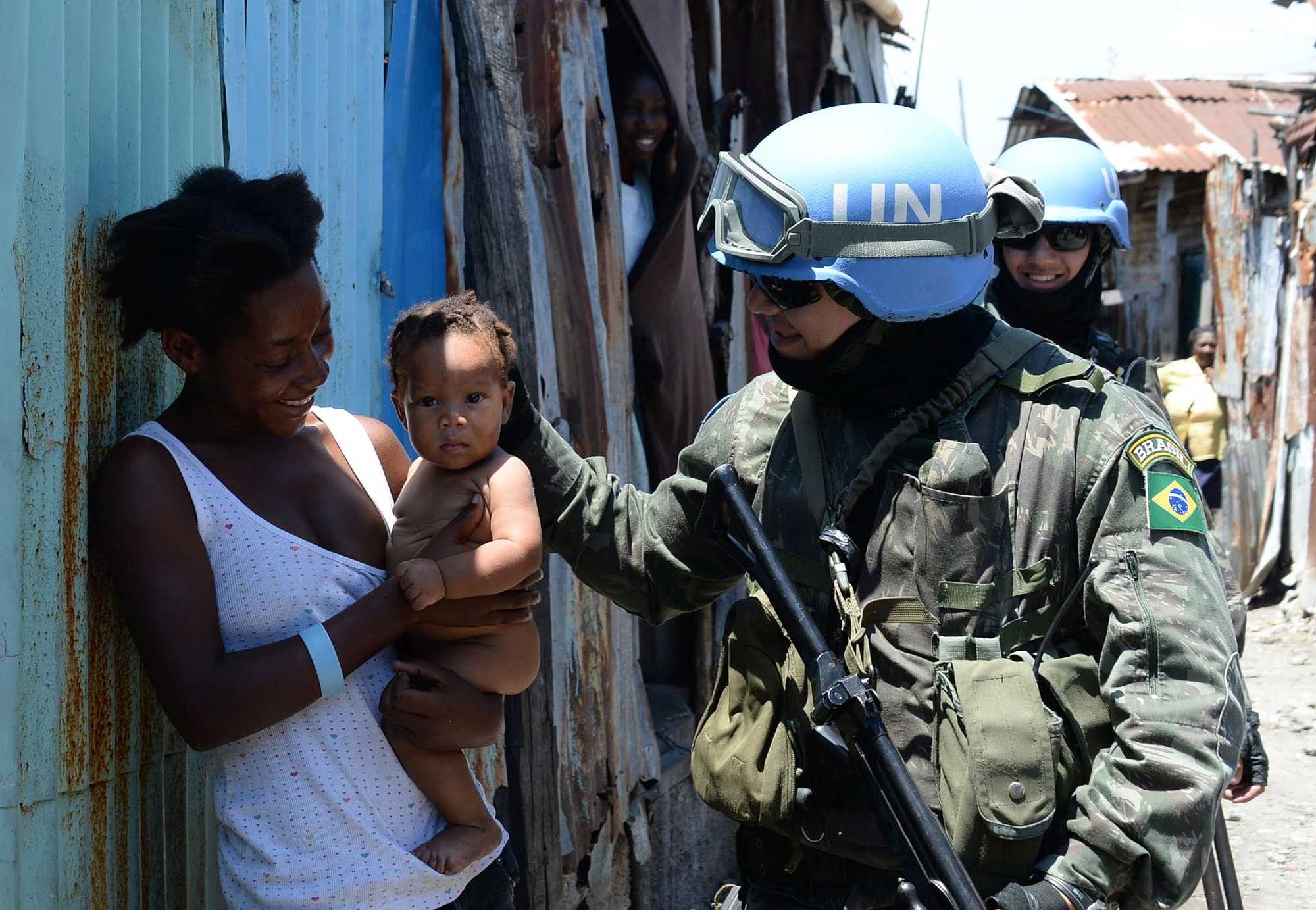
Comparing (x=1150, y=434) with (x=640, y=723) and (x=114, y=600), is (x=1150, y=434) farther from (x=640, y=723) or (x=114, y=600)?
(x=640, y=723)

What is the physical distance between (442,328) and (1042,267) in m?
2.49

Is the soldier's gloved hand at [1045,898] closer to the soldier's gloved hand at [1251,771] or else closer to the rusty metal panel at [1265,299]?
the soldier's gloved hand at [1251,771]

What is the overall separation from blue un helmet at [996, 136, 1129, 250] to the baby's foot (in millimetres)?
2906

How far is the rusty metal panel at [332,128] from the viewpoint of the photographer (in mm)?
2496

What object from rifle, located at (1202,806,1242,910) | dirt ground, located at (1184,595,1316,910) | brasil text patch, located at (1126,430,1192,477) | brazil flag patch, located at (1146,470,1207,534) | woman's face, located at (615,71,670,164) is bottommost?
dirt ground, located at (1184,595,1316,910)

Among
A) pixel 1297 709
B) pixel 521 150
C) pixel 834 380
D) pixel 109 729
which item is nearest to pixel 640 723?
pixel 521 150

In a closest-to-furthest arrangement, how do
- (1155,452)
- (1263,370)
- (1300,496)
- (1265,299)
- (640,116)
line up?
(1155,452) < (640,116) < (1300,496) < (1263,370) < (1265,299)

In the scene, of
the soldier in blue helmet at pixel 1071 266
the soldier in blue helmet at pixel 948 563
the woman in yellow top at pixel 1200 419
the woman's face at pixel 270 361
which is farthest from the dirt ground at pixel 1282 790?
the woman's face at pixel 270 361

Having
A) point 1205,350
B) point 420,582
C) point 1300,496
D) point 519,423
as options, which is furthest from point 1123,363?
point 1205,350

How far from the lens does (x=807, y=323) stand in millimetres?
2271

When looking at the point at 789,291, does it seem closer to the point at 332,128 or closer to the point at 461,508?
the point at 461,508

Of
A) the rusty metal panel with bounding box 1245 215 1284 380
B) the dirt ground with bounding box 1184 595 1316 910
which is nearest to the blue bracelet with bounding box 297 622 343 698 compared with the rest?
the dirt ground with bounding box 1184 595 1316 910

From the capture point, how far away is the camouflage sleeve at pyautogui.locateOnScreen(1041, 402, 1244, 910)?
1.91m

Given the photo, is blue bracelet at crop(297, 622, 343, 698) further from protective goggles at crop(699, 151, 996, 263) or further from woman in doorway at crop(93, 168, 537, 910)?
protective goggles at crop(699, 151, 996, 263)
